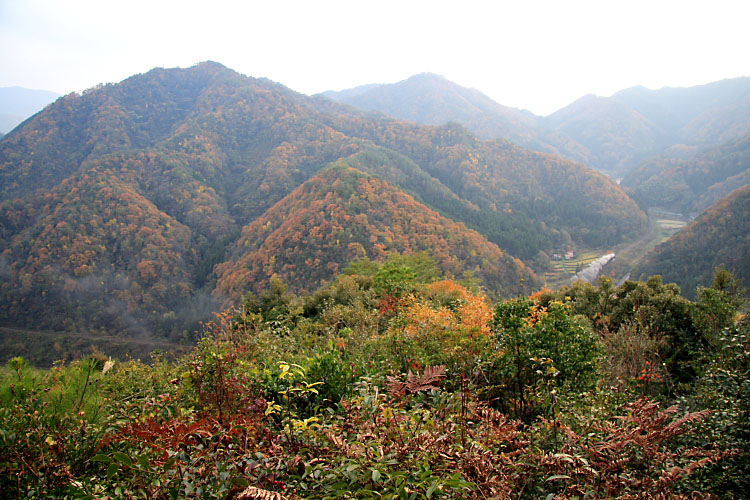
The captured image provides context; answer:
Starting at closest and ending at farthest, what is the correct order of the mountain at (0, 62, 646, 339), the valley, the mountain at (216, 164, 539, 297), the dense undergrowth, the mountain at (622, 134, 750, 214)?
the dense undergrowth → the valley → the mountain at (216, 164, 539, 297) → the mountain at (0, 62, 646, 339) → the mountain at (622, 134, 750, 214)

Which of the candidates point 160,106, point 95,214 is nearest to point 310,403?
point 95,214

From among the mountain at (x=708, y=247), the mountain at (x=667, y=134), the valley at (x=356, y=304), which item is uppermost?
the mountain at (x=667, y=134)

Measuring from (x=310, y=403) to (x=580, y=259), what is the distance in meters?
86.9

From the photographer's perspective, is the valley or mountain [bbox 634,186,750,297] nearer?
the valley

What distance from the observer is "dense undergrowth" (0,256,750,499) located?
1805mm

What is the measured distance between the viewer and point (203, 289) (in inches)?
2447

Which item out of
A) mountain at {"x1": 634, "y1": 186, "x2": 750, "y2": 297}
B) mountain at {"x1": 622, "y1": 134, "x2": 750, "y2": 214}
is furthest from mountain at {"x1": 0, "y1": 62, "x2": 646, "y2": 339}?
mountain at {"x1": 622, "y1": 134, "x2": 750, "y2": 214}

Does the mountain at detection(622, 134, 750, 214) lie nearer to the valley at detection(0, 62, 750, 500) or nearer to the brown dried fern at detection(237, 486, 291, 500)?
the valley at detection(0, 62, 750, 500)

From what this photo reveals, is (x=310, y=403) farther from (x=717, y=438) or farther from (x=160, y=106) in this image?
(x=160, y=106)

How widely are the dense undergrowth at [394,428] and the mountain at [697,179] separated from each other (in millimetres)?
126875

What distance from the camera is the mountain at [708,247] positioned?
154 ft

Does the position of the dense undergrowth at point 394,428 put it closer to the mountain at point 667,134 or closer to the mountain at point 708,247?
the mountain at point 708,247

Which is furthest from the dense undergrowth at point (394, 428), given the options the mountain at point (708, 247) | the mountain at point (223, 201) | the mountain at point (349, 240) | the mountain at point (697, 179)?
the mountain at point (697, 179)

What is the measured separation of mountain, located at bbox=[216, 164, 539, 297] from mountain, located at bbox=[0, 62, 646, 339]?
12.3 inches
